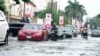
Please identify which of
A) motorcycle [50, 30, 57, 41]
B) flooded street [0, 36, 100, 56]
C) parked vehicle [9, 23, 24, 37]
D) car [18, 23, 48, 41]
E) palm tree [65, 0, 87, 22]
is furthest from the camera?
palm tree [65, 0, 87, 22]

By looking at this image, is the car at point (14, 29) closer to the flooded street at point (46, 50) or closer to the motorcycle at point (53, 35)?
the motorcycle at point (53, 35)

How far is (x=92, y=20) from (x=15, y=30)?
14411cm

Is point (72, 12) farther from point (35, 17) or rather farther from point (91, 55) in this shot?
point (91, 55)

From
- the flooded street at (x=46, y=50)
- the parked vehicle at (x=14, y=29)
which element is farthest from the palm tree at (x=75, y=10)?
the flooded street at (x=46, y=50)

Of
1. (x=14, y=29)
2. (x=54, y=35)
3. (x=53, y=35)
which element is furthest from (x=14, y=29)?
(x=54, y=35)

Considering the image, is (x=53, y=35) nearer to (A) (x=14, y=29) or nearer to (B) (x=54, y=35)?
(B) (x=54, y=35)

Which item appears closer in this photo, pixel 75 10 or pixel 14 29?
pixel 14 29

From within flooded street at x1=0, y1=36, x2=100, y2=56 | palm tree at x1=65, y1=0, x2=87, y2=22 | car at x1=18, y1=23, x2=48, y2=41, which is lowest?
flooded street at x1=0, y1=36, x2=100, y2=56

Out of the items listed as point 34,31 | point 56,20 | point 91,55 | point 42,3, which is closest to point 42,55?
point 91,55

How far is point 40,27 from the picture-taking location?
1241 inches

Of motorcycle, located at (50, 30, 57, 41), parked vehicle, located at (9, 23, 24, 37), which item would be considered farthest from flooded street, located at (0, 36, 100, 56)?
parked vehicle, located at (9, 23, 24, 37)

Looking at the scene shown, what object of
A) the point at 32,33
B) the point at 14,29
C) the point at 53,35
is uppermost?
the point at 14,29

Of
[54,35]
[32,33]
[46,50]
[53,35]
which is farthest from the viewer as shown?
[53,35]

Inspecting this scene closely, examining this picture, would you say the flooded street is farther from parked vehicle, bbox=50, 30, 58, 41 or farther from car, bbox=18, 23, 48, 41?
parked vehicle, bbox=50, 30, 58, 41
